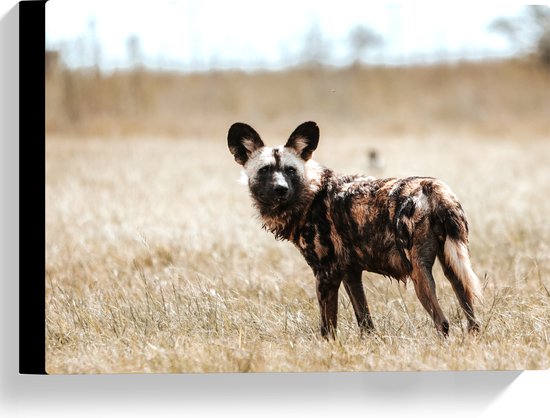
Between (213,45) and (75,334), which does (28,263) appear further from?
(213,45)

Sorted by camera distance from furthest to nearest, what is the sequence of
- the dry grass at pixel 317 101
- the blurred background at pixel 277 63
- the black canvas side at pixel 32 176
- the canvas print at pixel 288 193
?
the dry grass at pixel 317 101
the blurred background at pixel 277 63
the black canvas side at pixel 32 176
the canvas print at pixel 288 193

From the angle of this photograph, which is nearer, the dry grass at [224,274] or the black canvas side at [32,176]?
the dry grass at [224,274]

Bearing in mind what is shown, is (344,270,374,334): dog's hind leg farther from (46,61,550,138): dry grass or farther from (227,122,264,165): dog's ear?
(46,61,550,138): dry grass

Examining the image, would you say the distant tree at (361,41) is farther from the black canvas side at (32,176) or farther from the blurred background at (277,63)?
the black canvas side at (32,176)

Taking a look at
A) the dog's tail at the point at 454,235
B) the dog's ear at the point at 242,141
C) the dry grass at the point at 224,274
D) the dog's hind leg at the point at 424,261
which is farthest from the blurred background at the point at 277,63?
the dog's hind leg at the point at 424,261

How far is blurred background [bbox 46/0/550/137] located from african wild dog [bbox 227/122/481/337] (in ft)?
3.60

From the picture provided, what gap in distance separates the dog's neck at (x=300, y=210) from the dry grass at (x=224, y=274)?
17.9 inches

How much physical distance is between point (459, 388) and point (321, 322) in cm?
79

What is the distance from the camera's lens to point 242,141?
4.54m

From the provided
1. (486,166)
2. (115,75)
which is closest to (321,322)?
(115,75)

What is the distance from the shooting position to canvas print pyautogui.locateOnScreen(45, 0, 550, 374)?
14.4ft

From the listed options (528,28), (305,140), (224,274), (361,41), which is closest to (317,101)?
(361,41)

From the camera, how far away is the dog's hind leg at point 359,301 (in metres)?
4.46

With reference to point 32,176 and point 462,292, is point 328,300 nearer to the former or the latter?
point 462,292
